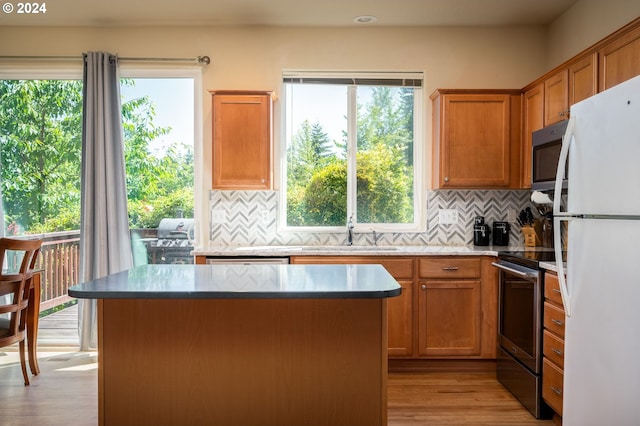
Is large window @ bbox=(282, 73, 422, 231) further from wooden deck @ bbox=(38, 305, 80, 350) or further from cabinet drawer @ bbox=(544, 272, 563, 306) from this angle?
wooden deck @ bbox=(38, 305, 80, 350)

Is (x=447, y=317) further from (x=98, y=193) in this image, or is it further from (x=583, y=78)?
(x=98, y=193)

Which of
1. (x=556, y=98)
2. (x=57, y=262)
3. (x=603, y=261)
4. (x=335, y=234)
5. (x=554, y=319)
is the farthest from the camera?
(x=57, y=262)

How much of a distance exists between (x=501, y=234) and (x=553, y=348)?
1.48 metres

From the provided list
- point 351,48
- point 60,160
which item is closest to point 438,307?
point 351,48

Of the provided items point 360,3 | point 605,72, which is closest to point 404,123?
point 360,3

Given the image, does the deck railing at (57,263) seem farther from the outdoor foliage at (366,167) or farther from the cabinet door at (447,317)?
the cabinet door at (447,317)

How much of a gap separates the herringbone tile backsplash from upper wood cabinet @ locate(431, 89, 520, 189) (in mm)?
350

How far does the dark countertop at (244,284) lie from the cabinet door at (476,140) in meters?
1.80

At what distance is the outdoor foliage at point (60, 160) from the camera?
4152 millimetres

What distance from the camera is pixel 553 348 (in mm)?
2629

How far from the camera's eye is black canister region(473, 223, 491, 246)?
13.0 feet

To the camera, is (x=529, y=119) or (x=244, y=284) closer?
(x=244, y=284)

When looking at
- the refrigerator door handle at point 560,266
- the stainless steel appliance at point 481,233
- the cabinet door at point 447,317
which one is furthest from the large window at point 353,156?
the refrigerator door handle at point 560,266

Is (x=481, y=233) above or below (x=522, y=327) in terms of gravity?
above
